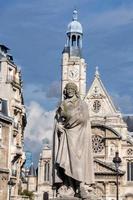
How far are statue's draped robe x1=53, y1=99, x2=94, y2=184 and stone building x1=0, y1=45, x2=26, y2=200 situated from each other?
36.8m

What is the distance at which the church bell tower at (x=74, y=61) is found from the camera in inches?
3276

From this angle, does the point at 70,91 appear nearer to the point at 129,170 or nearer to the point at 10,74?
the point at 10,74

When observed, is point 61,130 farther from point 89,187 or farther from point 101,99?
point 101,99

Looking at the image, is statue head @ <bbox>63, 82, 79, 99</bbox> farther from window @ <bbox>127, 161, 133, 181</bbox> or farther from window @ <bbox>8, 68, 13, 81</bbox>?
window @ <bbox>127, 161, 133, 181</bbox>

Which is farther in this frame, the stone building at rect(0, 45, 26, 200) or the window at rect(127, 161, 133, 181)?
the window at rect(127, 161, 133, 181)

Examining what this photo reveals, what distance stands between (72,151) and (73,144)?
0.14 m

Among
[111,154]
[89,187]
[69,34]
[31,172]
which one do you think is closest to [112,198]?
[111,154]

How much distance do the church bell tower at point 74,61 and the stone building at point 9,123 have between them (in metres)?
29.3

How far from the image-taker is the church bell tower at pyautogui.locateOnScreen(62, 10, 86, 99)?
83.2 meters

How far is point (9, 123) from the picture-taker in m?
48.1

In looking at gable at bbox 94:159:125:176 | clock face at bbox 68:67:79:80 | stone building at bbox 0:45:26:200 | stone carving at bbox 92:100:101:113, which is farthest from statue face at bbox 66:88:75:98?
clock face at bbox 68:67:79:80

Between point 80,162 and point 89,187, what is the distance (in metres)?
0.49

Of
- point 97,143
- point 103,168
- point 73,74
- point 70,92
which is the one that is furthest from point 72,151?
point 73,74

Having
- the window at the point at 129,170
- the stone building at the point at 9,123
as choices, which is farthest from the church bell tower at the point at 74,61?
the stone building at the point at 9,123
